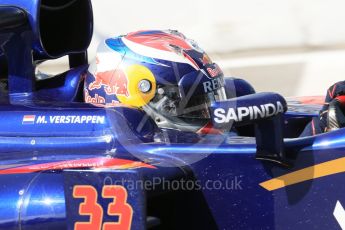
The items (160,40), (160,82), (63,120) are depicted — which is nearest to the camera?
(63,120)

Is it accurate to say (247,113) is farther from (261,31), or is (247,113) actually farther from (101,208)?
(261,31)

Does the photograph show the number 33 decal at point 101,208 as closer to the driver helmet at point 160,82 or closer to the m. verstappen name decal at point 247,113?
the m. verstappen name decal at point 247,113

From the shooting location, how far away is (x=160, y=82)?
2.29 meters

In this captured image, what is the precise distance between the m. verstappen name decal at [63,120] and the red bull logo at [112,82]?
22 cm

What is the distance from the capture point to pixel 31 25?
237 centimetres

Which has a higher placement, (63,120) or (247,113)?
(247,113)

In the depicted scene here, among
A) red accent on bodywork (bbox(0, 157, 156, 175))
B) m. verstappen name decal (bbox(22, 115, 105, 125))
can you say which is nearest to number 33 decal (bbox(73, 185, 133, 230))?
red accent on bodywork (bbox(0, 157, 156, 175))

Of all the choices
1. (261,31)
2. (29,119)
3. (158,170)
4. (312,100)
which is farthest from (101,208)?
(261,31)

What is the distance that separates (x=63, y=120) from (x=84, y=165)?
31cm

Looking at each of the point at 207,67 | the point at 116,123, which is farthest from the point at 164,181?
the point at 207,67

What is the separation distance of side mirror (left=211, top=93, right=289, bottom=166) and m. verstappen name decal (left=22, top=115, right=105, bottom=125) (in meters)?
0.51

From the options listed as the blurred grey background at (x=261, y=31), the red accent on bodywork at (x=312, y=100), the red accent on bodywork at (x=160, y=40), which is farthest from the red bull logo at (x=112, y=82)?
the blurred grey background at (x=261, y=31)

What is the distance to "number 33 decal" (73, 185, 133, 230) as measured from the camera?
5.47 feet

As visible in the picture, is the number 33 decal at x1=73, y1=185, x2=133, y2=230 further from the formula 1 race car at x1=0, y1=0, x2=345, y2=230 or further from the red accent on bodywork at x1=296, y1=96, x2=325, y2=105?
the red accent on bodywork at x1=296, y1=96, x2=325, y2=105
